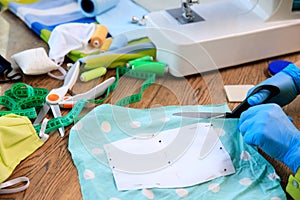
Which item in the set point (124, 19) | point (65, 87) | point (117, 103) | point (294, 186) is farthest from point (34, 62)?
point (294, 186)

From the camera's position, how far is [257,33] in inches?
40.9

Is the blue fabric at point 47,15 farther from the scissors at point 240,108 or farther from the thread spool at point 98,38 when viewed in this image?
the scissors at point 240,108

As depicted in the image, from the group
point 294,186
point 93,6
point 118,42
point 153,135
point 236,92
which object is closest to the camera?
point 294,186

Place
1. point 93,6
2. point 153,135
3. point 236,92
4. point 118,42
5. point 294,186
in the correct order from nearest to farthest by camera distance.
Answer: point 294,186 → point 153,135 → point 236,92 → point 118,42 → point 93,6

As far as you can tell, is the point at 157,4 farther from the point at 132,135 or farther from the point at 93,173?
the point at 93,173

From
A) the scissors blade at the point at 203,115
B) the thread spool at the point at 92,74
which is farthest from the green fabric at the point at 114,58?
the scissors blade at the point at 203,115

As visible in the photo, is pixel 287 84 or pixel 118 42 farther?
pixel 118 42

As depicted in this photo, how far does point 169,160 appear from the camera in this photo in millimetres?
804

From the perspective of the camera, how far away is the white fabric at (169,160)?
77 cm

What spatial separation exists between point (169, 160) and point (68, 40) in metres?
0.46

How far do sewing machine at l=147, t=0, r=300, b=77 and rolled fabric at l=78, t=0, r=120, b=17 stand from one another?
0.23m

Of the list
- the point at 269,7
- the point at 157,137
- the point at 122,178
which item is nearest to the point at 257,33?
the point at 269,7

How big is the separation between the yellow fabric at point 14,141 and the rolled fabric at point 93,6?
0.51 metres

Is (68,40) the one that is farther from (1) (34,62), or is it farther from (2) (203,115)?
(2) (203,115)
